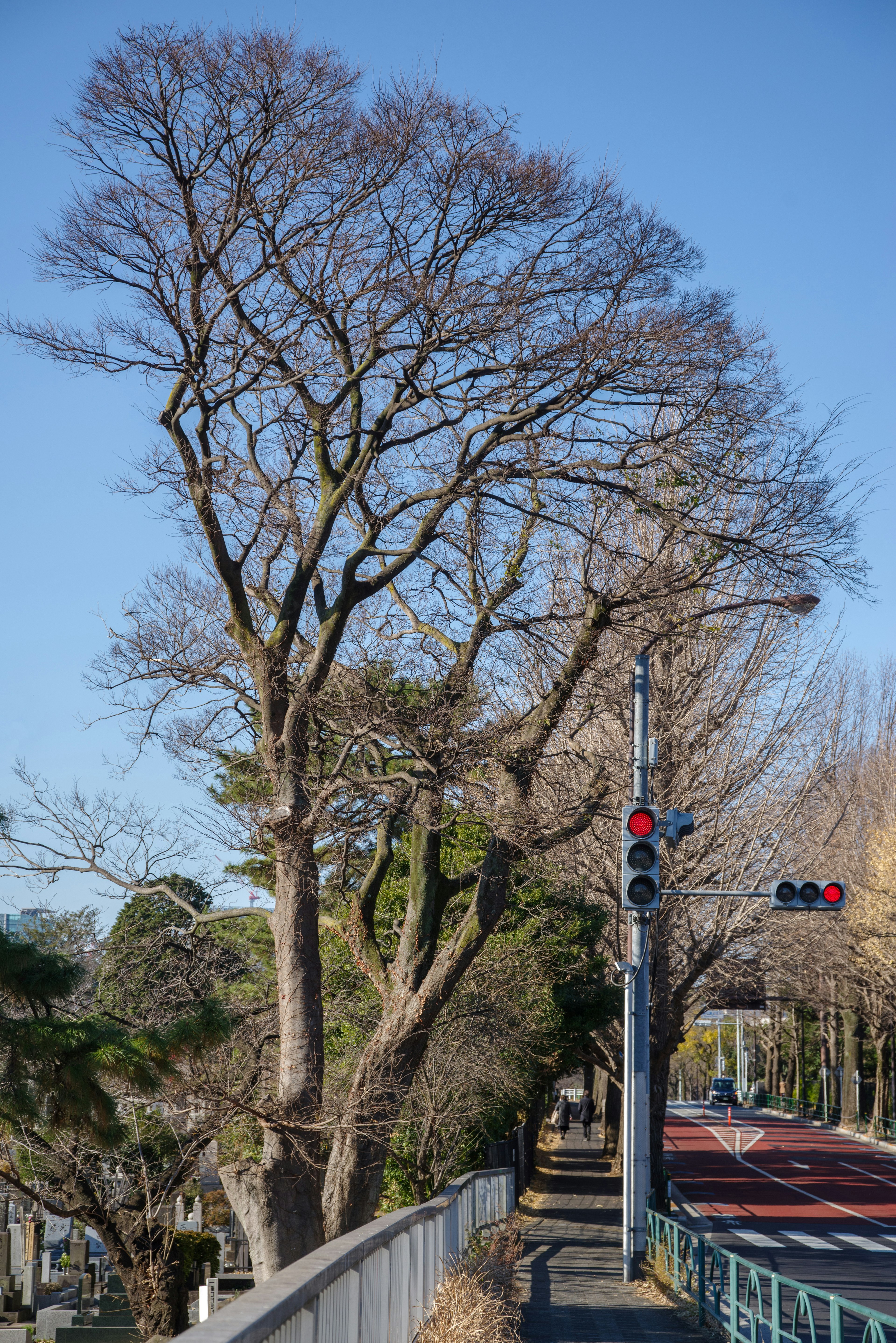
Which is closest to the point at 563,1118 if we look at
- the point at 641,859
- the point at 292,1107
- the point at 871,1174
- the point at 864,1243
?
the point at 871,1174

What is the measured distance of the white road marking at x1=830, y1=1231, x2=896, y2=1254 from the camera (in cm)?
2162

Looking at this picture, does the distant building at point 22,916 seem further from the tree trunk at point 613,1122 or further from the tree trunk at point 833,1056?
the tree trunk at point 833,1056

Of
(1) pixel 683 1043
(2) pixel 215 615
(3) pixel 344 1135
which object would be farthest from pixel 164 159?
(1) pixel 683 1043

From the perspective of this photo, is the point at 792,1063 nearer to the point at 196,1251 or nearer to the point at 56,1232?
the point at 56,1232

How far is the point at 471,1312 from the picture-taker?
8.77 m

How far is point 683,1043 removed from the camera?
343 ft

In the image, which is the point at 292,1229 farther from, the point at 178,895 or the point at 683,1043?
the point at 683,1043

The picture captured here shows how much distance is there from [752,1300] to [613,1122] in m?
30.8

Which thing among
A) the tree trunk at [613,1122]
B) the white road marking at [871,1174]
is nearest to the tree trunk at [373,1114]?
the white road marking at [871,1174]

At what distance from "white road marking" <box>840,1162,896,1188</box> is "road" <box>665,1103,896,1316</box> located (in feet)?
0.27

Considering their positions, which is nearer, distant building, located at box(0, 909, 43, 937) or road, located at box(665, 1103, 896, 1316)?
distant building, located at box(0, 909, 43, 937)

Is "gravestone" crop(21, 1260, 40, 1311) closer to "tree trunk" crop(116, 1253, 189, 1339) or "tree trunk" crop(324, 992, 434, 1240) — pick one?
"tree trunk" crop(116, 1253, 189, 1339)

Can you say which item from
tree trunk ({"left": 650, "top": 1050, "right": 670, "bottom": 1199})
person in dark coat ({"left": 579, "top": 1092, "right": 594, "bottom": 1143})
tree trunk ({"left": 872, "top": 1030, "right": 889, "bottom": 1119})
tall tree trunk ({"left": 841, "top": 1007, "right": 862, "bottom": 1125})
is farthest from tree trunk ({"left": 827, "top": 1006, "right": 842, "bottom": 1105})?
tree trunk ({"left": 650, "top": 1050, "right": 670, "bottom": 1199})

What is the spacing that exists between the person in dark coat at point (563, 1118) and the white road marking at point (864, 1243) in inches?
1172
